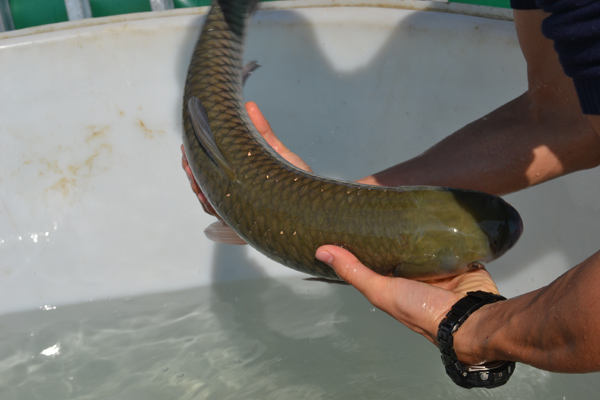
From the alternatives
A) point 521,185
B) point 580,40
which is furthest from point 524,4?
point 580,40

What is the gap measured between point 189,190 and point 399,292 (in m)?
1.53

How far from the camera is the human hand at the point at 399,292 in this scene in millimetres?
1214

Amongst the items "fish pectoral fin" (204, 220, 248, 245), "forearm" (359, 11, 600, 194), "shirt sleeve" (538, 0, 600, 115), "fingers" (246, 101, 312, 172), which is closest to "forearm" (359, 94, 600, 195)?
"forearm" (359, 11, 600, 194)

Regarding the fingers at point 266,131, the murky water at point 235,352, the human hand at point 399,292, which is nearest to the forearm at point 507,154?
the fingers at point 266,131

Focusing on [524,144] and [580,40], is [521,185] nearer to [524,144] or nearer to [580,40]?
[524,144]

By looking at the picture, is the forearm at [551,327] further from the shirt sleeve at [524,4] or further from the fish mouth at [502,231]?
the shirt sleeve at [524,4]

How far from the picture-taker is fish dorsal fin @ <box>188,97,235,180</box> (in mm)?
1351

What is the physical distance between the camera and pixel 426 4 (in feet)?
7.67

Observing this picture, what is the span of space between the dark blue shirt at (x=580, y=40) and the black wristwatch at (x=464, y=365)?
0.45m

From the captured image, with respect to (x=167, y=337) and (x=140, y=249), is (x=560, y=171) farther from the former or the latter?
(x=140, y=249)

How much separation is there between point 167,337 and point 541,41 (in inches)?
62.4

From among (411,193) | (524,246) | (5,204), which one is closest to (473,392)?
(524,246)

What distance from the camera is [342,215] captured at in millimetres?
1226

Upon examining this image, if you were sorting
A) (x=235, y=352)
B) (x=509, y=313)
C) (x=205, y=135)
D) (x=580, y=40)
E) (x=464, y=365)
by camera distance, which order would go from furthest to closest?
(x=235, y=352) < (x=205, y=135) < (x=464, y=365) < (x=509, y=313) < (x=580, y=40)
